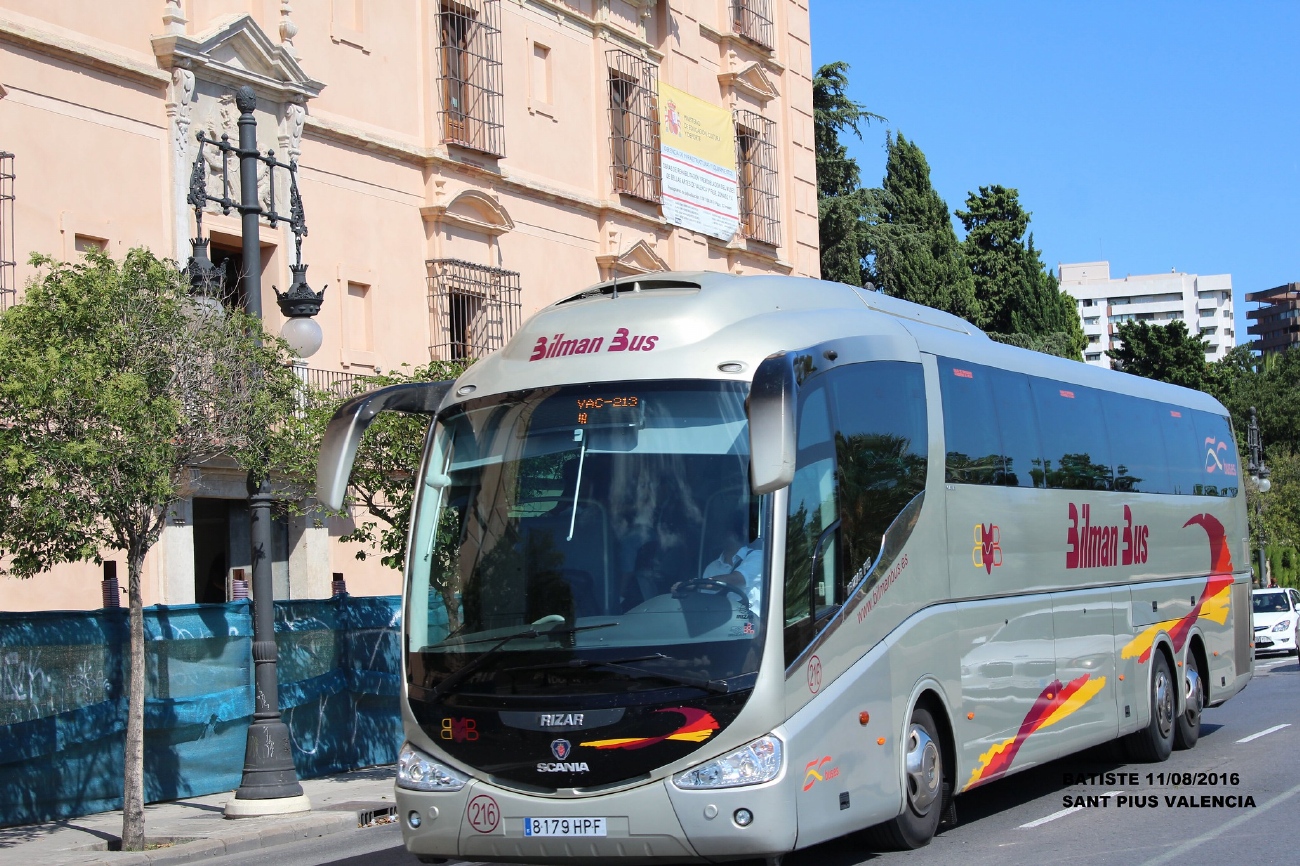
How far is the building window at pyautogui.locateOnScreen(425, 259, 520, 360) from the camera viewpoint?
2502 cm

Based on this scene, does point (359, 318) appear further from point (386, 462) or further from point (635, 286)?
point (635, 286)

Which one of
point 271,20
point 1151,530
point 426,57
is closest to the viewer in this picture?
point 1151,530

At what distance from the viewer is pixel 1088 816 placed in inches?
453

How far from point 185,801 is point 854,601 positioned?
942 centimetres

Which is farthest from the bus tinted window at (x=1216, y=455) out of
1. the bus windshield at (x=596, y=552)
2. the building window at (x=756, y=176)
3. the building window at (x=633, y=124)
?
the building window at (x=756, y=176)

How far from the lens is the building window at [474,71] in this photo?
25.7 meters

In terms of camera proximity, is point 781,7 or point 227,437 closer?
point 227,437

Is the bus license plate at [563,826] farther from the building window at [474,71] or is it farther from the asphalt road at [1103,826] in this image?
the building window at [474,71]

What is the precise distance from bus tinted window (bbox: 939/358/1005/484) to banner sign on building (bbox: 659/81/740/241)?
19141 mm

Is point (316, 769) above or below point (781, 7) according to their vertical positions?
below

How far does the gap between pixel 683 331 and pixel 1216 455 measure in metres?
10.5

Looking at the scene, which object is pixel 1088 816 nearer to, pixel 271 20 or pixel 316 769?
pixel 316 769

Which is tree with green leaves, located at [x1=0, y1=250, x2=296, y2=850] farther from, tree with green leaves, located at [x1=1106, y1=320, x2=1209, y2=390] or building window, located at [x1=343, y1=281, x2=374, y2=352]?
tree with green leaves, located at [x1=1106, y1=320, x2=1209, y2=390]

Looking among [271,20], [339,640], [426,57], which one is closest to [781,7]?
[426,57]
